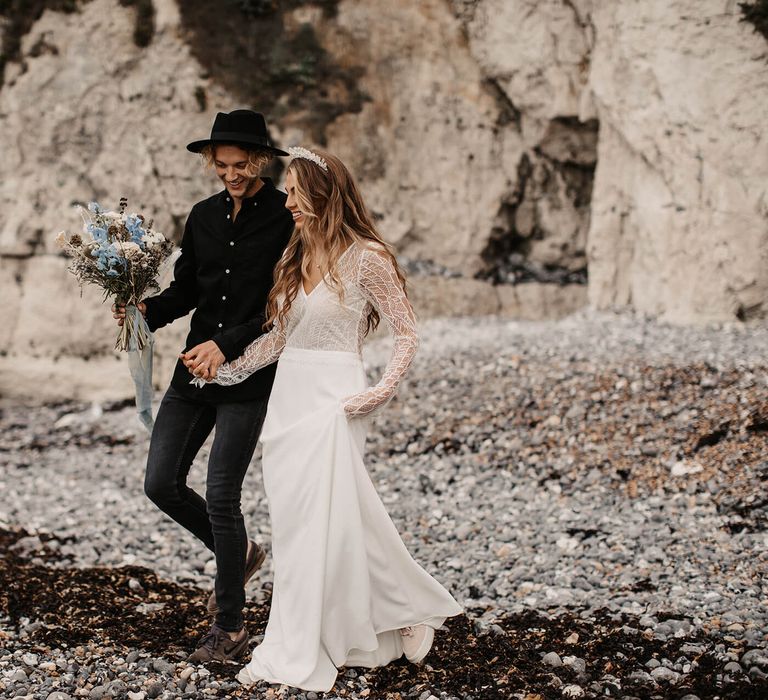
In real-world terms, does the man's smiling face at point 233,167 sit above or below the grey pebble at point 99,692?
above

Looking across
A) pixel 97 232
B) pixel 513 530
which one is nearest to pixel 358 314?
pixel 97 232

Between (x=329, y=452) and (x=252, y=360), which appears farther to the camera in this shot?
(x=252, y=360)

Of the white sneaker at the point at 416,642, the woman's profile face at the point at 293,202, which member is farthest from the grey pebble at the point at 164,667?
the woman's profile face at the point at 293,202

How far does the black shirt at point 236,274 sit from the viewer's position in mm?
4695

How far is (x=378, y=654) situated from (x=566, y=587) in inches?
74.7

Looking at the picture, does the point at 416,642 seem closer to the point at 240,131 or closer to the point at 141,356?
the point at 141,356

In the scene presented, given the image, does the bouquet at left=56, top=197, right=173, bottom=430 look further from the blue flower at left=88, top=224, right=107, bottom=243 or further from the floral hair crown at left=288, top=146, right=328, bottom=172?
the floral hair crown at left=288, top=146, right=328, bottom=172

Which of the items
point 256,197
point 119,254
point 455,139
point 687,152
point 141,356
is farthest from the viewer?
point 455,139

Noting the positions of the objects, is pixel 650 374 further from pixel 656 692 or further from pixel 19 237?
pixel 19 237

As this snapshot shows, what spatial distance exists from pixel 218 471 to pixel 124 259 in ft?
3.90

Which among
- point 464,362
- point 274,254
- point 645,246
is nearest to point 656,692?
point 274,254

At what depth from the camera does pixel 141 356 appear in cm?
493

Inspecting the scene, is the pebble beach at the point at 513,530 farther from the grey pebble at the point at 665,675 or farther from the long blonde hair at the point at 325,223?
the long blonde hair at the point at 325,223

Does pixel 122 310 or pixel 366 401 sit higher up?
pixel 122 310
